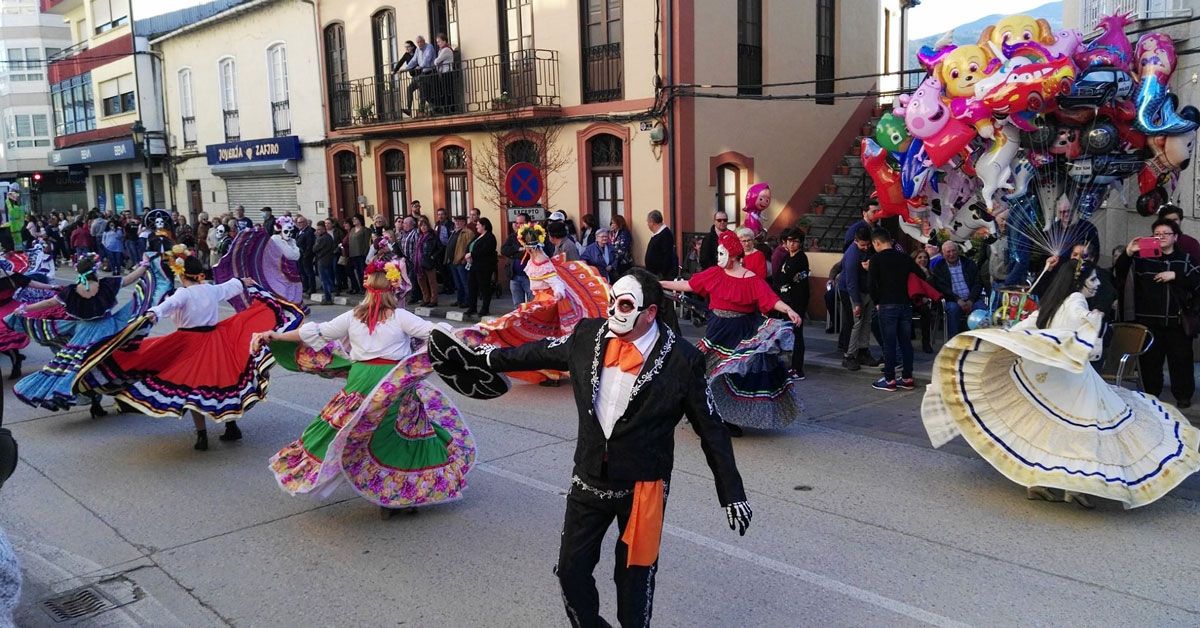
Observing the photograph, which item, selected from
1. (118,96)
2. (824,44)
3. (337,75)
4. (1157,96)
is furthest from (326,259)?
(118,96)

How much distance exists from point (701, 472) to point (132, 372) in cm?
483

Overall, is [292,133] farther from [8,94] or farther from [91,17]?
[8,94]

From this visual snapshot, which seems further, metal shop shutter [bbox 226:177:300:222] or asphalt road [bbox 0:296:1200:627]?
metal shop shutter [bbox 226:177:300:222]

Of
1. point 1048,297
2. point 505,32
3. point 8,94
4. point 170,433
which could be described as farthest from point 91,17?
point 1048,297

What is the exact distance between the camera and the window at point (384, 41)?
22.0 meters

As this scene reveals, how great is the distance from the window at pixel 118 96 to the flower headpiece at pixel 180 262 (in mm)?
27858

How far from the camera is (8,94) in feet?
151

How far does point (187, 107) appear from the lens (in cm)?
3083

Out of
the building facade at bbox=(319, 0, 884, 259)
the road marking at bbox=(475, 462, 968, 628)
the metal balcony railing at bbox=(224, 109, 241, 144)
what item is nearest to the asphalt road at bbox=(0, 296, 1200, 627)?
the road marking at bbox=(475, 462, 968, 628)

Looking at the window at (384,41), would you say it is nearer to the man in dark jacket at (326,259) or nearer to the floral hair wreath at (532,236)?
the man in dark jacket at (326,259)

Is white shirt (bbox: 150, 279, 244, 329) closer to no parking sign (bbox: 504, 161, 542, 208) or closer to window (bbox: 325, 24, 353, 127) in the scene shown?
no parking sign (bbox: 504, 161, 542, 208)

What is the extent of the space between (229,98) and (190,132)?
11.5 ft

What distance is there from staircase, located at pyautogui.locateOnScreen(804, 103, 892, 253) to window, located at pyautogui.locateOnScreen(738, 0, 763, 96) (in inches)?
105

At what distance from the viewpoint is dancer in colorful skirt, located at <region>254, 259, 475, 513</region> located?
6023 mm
